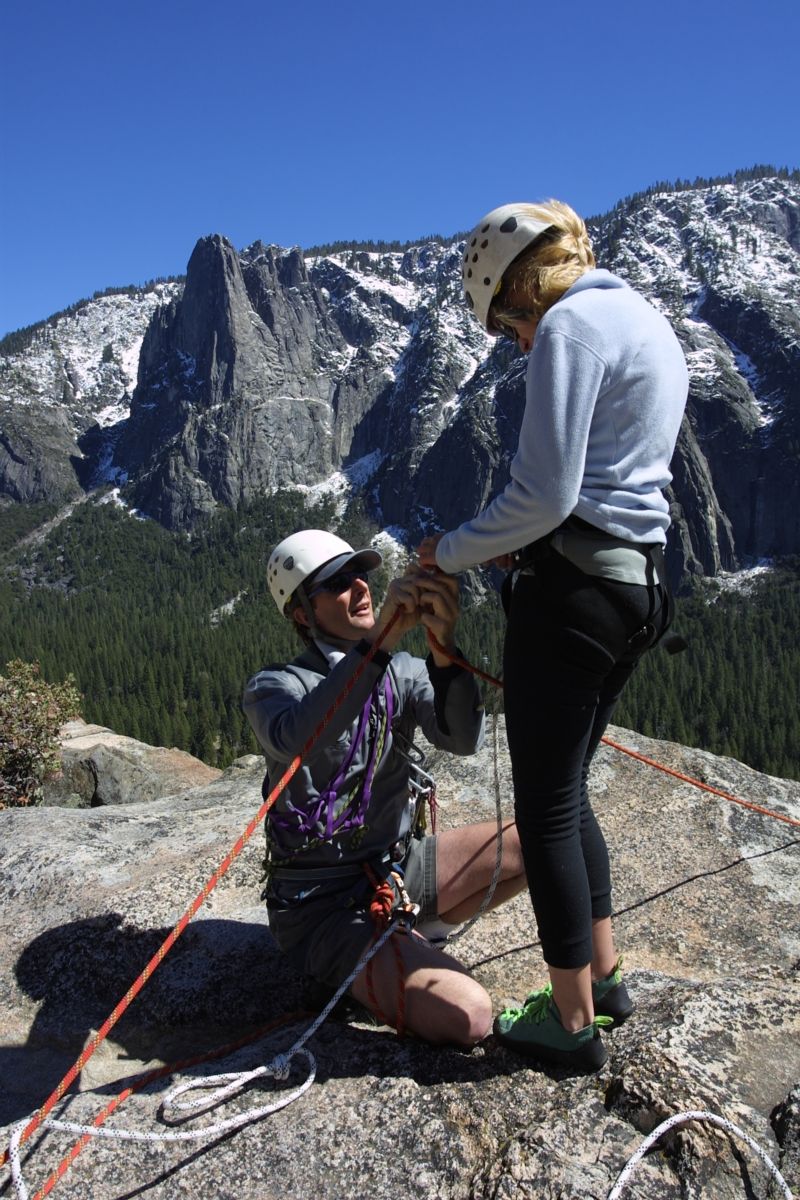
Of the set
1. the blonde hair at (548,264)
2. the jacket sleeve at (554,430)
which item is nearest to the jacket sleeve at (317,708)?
the jacket sleeve at (554,430)

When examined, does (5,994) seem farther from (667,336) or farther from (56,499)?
(56,499)

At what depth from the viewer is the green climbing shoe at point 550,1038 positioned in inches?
109

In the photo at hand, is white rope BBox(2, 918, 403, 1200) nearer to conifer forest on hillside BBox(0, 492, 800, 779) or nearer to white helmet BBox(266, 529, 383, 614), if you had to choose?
white helmet BBox(266, 529, 383, 614)

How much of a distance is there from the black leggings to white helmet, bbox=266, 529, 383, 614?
1.17m

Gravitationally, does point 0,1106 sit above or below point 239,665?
above

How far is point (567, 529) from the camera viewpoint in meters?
2.47

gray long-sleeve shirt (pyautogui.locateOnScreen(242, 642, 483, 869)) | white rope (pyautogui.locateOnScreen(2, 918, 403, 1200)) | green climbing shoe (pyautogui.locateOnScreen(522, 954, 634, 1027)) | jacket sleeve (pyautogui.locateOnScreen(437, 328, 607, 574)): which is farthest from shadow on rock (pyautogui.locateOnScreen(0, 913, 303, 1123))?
jacket sleeve (pyautogui.locateOnScreen(437, 328, 607, 574))

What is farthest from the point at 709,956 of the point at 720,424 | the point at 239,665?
the point at 720,424

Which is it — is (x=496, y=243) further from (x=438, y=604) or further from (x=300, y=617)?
(x=300, y=617)

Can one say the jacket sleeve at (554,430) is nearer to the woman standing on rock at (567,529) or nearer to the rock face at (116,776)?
the woman standing on rock at (567,529)

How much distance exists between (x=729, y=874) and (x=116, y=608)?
441 feet

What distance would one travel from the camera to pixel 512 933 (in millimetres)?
4527

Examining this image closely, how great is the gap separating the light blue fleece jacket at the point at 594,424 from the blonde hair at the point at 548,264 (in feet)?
0.32

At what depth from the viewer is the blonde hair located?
261 cm
